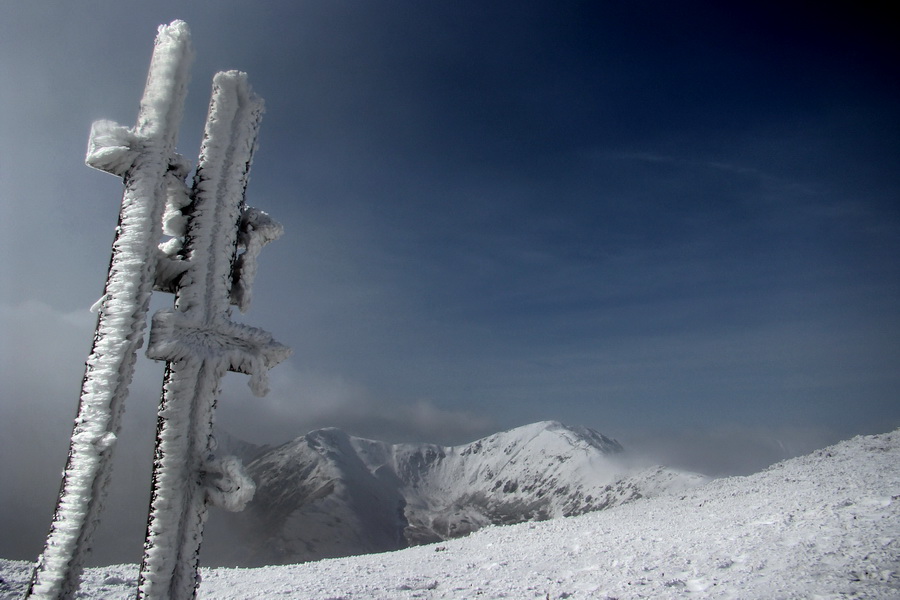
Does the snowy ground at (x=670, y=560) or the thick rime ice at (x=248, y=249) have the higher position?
the thick rime ice at (x=248, y=249)

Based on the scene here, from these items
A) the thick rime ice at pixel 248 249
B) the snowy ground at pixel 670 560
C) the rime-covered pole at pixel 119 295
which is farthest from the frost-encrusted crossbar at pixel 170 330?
the snowy ground at pixel 670 560

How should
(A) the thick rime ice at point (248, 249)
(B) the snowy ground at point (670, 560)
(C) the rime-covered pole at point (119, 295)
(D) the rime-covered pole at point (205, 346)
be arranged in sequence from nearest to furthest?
(C) the rime-covered pole at point (119, 295) → (D) the rime-covered pole at point (205, 346) → (A) the thick rime ice at point (248, 249) → (B) the snowy ground at point (670, 560)

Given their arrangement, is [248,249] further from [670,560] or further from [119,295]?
[670,560]

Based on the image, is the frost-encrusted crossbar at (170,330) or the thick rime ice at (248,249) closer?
the frost-encrusted crossbar at (170,330)

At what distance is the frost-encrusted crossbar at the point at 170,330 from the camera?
3.09 metres

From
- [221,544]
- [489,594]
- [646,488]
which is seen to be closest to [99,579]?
[489,594]

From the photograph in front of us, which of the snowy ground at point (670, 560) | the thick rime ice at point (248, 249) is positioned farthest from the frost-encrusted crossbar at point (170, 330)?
the snowy ground at point (670, 560)

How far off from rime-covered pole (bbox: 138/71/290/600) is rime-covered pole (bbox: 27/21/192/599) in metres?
0.22

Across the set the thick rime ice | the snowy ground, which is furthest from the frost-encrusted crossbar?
the snowy ground

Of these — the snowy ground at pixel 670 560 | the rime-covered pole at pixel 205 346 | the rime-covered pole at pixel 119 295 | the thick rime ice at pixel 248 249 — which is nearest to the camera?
the rime-covered pole at pixel 119 295

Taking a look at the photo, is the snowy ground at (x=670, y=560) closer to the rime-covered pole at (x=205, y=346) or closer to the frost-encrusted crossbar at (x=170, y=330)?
the rime-covered pole at (x=205, y=346)

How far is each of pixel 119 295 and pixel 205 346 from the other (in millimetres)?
625

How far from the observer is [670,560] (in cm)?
960

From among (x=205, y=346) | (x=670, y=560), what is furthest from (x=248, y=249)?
(x=670, y=560)
